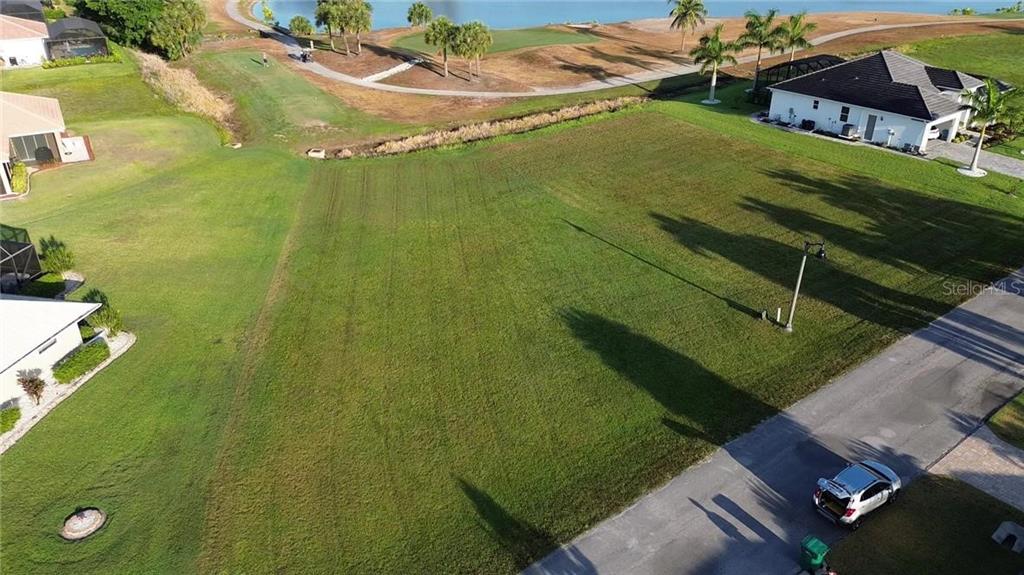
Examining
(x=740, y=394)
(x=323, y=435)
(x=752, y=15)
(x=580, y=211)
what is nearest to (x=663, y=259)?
(x=580, y=211)

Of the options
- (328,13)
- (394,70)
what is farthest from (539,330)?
(328,13)

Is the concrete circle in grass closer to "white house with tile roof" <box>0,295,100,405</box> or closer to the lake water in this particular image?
"white house with tile roof" <box>0,295,100,405</box>

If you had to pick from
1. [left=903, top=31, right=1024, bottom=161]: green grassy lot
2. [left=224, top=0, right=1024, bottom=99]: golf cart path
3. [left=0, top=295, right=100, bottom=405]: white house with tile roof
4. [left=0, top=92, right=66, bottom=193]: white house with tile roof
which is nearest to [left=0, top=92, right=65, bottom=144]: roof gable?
[left=0, top=92, right=66, bottom=193]: white house with tile roof

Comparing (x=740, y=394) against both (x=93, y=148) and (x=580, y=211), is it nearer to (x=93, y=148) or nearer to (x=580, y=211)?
(x=580, y=211)

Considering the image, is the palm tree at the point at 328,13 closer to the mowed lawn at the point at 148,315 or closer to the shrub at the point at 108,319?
the mowed lawn at the point at 148,315

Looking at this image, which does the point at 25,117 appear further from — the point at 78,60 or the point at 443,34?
the point at 443,34

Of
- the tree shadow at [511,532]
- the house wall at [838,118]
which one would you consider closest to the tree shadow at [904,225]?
the house wall at [838,118]
